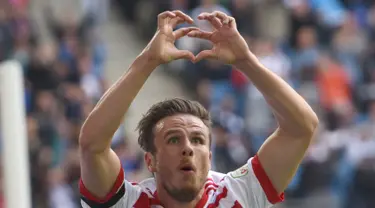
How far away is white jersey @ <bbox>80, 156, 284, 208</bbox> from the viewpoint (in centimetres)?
479

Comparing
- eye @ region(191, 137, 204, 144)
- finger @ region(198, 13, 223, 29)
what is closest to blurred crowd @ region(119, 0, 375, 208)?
eye @ region(191, 137, 204, 144)

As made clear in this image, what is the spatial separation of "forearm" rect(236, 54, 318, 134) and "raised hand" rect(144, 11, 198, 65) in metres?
0.30

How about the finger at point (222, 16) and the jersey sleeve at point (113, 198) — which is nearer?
the finger at point (222, 16)

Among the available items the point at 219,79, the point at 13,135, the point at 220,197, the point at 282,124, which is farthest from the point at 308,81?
the point at 282,124

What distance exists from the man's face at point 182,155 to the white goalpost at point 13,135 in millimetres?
2406

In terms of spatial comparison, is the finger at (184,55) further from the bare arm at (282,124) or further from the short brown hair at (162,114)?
the short brown hair at (162,114)

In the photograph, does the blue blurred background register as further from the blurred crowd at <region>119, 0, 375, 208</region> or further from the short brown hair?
the short brown hair

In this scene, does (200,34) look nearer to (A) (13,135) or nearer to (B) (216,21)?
(B) (216,21)

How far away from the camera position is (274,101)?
15.1ft

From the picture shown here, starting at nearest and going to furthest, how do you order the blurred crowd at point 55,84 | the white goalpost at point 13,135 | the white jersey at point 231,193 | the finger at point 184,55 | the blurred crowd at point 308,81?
the finger at point 184,55, the white jersey at point 231,193, the white goalpost at point 13,135, the blurred crowd at point 55,84, the blurred crowd at point 308,81

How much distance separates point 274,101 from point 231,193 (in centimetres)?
55

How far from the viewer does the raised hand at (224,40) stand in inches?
178

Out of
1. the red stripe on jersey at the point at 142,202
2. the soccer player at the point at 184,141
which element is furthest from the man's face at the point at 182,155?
the red stripe on jersey at the point at 142,202

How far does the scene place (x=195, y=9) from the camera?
14.2m
